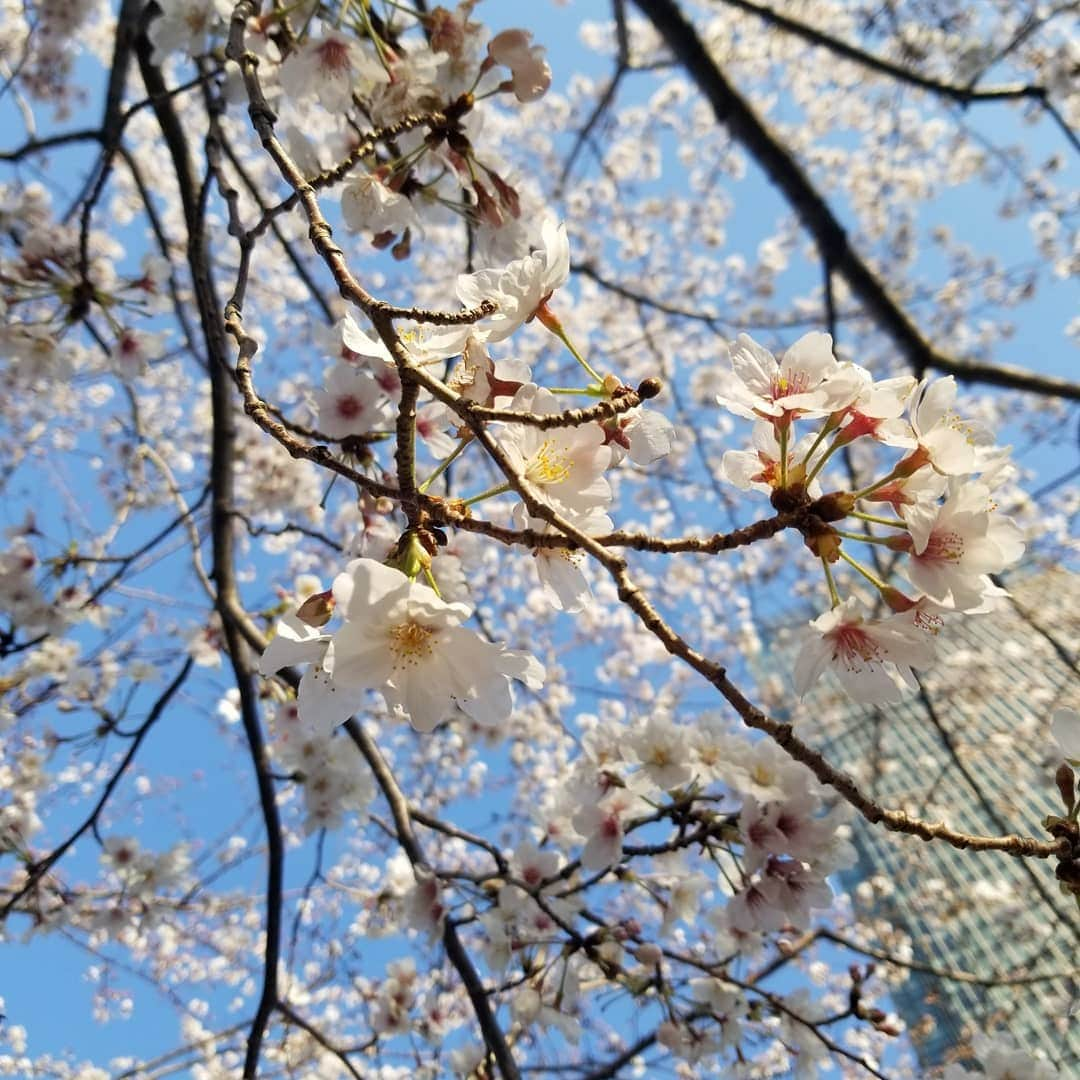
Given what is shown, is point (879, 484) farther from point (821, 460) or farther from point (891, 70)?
point (891, 70)

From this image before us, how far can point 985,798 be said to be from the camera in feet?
9.66

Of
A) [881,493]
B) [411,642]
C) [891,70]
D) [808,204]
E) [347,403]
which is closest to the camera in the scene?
[411,642]

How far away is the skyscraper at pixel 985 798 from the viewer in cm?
395

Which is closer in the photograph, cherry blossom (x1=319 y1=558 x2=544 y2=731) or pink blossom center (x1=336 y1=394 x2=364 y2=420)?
cherry blossom (x1=319 y1=558 x2=544 y2=731)

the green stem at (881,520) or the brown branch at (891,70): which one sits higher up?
the brown branch at (891,70)

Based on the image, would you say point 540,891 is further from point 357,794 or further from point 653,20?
point 653,20

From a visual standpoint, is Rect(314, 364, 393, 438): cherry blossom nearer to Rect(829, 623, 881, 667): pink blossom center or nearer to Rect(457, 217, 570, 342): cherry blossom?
Rect(457, 217, 570, 342): cherry blossom

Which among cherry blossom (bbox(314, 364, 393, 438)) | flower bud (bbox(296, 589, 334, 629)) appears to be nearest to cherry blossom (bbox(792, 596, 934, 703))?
flower bud (bbox(296, 589, 334, 629))

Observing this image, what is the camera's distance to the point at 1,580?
2922mm

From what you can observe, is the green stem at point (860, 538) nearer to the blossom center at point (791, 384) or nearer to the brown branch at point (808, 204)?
the blossom center at point (791, 384)

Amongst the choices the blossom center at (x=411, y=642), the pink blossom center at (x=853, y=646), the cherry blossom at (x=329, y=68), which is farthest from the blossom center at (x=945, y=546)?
the cherry blossom at (x=329, y=68)

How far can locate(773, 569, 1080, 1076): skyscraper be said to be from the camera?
3953 millimetres

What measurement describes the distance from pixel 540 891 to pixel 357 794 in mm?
879

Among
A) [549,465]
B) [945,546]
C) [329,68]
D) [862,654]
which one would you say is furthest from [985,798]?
[329,68]
